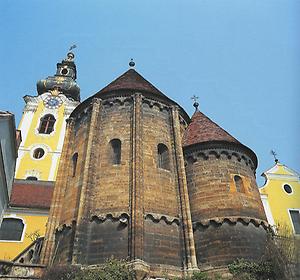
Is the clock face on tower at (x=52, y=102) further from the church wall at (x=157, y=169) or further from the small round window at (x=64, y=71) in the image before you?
the church wall at (x=157, y=169)

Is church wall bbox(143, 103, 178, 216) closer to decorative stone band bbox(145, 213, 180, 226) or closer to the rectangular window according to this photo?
decorative stone band bbox(145, 213, 180, 226)

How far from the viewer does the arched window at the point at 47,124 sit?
43.7 m

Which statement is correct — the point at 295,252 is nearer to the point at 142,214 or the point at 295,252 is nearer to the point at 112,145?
the point at 142,214

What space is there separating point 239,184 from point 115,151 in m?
6.73

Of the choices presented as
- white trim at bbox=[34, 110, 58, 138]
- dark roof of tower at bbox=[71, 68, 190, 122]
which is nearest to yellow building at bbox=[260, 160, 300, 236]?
dark roof of tower at bbox=[71, 68, 190, 122]

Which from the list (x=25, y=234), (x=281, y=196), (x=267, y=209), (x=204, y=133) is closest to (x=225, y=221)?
(x=204, y=133)

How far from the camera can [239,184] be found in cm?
1848

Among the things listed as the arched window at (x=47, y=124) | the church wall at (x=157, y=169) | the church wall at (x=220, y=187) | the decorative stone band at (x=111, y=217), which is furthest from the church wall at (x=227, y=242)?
the arched window at (x=47, y=124)

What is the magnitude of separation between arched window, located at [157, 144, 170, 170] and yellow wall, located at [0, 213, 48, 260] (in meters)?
13.6

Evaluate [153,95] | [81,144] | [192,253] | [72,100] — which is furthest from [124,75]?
[72,100]

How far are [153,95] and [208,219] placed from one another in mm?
7567

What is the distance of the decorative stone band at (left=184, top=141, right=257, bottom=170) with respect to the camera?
19188mm

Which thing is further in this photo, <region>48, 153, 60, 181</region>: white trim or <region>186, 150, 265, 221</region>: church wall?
<region>48, 153, 60, 181</region>: white trim

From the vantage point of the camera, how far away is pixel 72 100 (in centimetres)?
4828
